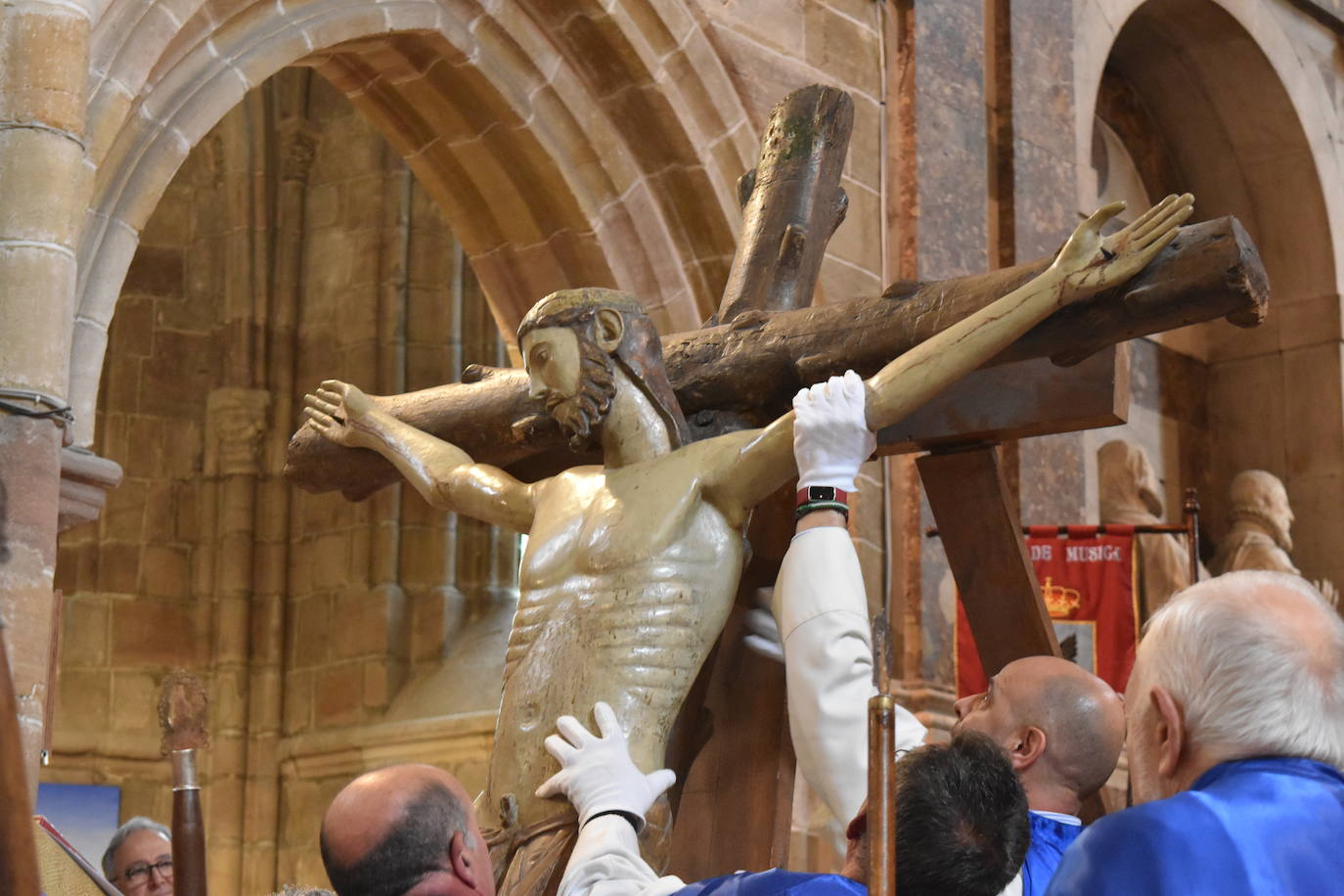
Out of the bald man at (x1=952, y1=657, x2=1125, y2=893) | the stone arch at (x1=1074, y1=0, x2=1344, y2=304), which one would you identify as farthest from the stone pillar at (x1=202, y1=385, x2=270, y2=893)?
the bald man at (x1=952, y1=657, x2=1125, y2=893)

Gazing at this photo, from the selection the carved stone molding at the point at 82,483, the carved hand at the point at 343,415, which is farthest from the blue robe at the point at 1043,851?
the carved stone molding at the point at 82,483

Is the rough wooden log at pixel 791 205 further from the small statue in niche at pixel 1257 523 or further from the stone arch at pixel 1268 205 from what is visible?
the stone arch at pixel 1268 205

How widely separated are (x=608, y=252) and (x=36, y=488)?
3.60 meters

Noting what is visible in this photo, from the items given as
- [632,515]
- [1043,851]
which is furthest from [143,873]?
[1043,851]

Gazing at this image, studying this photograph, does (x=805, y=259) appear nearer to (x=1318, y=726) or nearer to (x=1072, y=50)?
(x=1318, y=726)

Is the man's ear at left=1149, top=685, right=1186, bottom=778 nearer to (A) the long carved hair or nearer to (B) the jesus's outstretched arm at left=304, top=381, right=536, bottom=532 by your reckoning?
(A) the long carved hair

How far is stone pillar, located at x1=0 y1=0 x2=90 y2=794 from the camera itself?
196 inches

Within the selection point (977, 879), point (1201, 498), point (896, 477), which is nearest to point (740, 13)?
point (896, 477)

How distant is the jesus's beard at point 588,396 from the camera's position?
4.03 meters

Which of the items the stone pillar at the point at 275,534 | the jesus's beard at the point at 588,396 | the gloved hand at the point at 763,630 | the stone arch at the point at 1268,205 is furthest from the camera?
the stone arch at the point at 1268,205

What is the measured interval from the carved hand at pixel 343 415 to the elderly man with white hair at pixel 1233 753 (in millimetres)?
2809

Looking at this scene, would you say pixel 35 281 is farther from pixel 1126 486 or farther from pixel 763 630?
pixel 1126 486

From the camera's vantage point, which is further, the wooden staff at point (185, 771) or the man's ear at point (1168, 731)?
the wooden staff at point (185, 771)

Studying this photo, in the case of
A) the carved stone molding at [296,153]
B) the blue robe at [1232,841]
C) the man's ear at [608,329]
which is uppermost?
the carved stone molding at [296,153]
